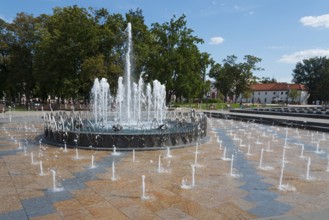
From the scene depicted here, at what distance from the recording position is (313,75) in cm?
8688

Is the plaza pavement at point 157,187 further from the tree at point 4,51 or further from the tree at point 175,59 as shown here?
the tree at point 4,51

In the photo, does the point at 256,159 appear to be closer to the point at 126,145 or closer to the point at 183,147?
the point at 183,147

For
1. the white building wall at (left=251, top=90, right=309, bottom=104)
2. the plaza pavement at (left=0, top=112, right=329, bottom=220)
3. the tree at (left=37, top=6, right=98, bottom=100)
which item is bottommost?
the plaza pavement at (left=0, top=112, right=329, bottom=220)

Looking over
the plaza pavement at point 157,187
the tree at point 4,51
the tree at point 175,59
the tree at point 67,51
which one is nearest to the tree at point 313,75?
the tree at point 175,59

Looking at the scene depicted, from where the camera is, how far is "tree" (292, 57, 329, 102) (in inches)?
3105

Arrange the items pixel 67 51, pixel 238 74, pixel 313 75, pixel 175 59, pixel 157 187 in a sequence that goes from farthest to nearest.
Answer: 1. pixel 313 75
2. pixel 238 74
3. pixel 175 59
4. pixel 67 51
5. pixel 157 187

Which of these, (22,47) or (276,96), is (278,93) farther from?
(22,47)

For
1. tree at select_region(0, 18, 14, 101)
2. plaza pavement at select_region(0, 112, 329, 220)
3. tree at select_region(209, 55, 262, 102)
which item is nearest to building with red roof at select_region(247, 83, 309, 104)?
tree at select_region(209, 55, 262, 102)

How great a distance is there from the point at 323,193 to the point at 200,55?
38507 millimetres

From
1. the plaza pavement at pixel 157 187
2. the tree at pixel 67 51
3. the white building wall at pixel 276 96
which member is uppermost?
the tree at pixel 67 51

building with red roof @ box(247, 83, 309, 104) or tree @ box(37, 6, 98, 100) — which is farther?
building with red roof @ box(247, 83, 309, 104)

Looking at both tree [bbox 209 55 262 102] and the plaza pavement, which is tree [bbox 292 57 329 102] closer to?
tree [bbox 209 55 262 102]

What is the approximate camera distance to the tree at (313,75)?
78875mm

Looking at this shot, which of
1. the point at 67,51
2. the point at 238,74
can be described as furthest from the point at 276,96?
the point at 67,51
